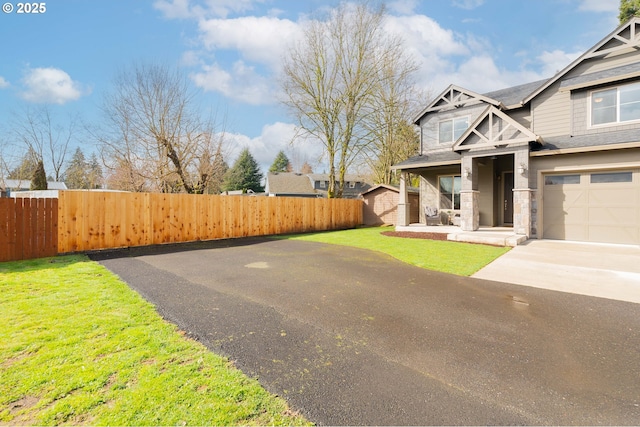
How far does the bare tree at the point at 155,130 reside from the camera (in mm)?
14484

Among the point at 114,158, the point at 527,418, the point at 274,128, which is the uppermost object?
the point at 274,128

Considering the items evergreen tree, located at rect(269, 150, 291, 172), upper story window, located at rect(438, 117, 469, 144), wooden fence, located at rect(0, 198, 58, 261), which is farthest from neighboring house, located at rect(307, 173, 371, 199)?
wooden fence, located at rect(0, 198, 58, 261)

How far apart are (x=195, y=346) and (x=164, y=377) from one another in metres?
0.60

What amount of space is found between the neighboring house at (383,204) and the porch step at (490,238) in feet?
23.5

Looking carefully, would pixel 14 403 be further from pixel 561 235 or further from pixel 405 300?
pixel 561 235

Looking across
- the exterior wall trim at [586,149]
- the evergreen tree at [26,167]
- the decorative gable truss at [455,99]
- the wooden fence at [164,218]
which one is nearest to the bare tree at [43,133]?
the evergreen tree at [26,167]

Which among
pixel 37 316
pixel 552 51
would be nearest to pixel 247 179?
pixel 552 51

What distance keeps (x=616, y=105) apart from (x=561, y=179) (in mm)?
2911

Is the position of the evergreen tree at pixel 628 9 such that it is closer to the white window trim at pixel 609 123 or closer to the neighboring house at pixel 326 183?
the white window trim at pixel 609 123

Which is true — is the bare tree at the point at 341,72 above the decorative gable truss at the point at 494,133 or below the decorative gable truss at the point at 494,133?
above

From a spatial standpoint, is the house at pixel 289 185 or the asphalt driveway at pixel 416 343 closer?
the asphalt driveway at pixel 416 343

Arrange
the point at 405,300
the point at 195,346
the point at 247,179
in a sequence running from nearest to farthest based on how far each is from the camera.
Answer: the point at 195,346
the point at 405,300
the point at 247,179

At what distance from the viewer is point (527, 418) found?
2.04 metres

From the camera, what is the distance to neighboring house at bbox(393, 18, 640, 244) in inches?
376
